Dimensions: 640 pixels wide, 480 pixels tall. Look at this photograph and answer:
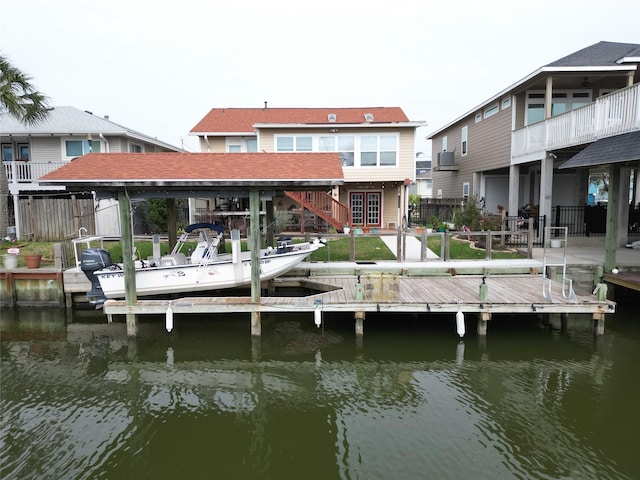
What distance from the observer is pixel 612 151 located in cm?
1130

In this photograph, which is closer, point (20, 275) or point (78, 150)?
point (20, 275)

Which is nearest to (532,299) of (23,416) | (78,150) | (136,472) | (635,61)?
(136,472)

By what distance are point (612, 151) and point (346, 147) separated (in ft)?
40.8

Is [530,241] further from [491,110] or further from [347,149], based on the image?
[347,149]

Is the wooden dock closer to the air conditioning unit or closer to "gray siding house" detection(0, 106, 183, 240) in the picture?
"gray siding house" detection(0, 106, 183, 240)

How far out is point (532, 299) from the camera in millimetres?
10117

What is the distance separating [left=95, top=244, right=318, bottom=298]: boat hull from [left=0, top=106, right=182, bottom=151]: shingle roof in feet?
43.5

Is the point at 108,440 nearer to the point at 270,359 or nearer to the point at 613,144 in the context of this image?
the point at 270,359

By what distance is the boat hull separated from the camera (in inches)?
430

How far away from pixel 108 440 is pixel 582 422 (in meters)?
7.26

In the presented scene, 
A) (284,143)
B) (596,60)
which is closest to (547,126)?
(596,60)

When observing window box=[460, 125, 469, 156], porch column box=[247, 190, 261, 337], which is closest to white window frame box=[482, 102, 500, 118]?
window box=[460, 125, 469, 156]

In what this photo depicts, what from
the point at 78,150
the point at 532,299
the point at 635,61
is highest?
the point at 635,61

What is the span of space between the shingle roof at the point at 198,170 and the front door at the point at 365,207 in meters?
12.8
